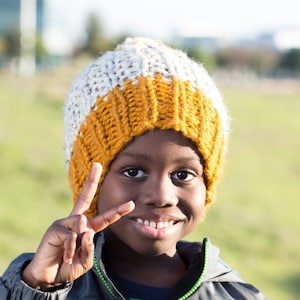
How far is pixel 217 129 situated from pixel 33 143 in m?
6.94

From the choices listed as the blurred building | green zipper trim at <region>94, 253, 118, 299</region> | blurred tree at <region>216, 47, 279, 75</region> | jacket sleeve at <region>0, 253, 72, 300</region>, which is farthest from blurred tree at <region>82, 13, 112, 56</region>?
jacket sleeve at <region>0, 253, 72, 300</region>

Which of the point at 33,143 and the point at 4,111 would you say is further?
the point at 4,111

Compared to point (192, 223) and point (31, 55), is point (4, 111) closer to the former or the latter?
point (192, 223)

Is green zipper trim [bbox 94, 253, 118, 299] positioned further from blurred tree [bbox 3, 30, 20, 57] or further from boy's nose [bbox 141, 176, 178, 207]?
blurred tree [bbox 3, 30, 20, 57]

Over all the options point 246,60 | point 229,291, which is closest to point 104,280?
point 229,291

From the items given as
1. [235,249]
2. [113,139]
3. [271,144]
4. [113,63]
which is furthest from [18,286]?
[271,144]

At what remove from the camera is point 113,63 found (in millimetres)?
2014

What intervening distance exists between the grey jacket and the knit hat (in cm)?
15

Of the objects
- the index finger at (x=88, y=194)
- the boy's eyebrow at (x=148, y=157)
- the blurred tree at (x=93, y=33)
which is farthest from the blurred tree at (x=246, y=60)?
the index finger at (x=88, y=194)

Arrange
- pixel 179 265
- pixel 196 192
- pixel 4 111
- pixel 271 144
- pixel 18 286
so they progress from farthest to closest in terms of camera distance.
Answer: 1. pixel 271 144
2. pixel 4 111
3. pixel 179 265
4. pixel 196 192
5. pixel 18 286

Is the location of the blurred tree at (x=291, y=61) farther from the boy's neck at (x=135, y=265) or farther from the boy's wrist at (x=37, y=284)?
the boy's wrist at (x=37, y=284)

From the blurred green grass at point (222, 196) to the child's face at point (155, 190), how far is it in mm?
3643

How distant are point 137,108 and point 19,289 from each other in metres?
0.54

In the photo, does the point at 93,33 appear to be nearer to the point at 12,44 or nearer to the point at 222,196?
the point at 12,44
